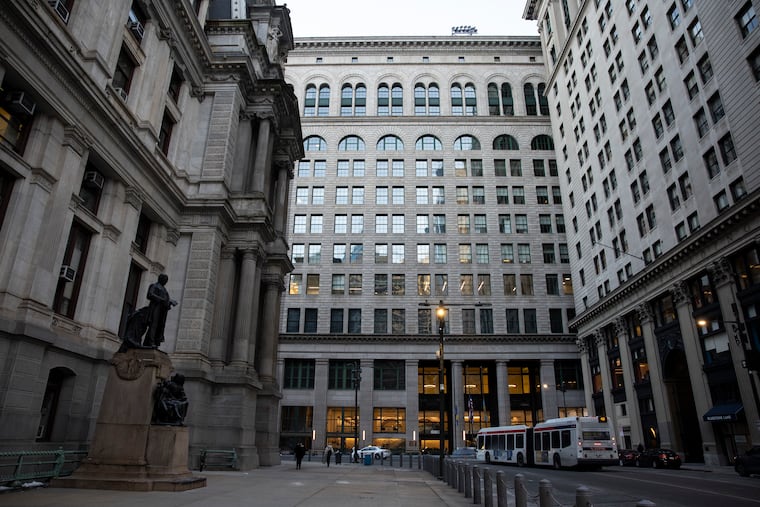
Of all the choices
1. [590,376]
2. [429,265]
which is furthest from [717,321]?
[429,265]

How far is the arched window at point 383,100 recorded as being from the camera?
68.9 metres

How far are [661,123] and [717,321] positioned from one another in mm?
17255

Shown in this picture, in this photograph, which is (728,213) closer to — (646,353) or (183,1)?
(646,353)

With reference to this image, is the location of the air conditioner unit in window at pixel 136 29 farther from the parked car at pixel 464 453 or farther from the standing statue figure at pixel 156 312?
the parked car at pixel 464 453

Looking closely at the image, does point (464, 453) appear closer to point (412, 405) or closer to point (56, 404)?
point (412, 405)

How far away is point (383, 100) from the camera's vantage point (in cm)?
6950

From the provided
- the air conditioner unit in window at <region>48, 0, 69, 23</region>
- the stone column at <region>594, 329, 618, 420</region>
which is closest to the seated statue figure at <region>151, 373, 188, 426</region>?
the air conditioner unit in window at <region>48, 0, 69, 23</region>

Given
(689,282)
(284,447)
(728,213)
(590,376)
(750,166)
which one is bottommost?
(284,447)

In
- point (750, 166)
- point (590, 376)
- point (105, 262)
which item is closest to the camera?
→ point (105, 262)

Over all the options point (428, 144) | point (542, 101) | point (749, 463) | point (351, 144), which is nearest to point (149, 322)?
point (749, 463)

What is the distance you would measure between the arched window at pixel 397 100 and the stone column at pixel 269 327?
4240 cm

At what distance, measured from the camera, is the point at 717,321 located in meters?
34.0

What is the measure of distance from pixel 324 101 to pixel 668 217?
47.1m

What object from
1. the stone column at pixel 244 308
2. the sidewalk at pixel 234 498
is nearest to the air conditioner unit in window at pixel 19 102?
the sidewalk at pixel 234 498
